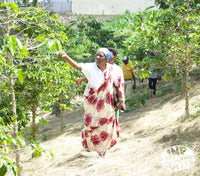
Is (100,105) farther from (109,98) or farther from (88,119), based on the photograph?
(88,119)

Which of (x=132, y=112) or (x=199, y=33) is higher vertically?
(x=199, y=33)

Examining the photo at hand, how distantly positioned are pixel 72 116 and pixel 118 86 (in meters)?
8.15

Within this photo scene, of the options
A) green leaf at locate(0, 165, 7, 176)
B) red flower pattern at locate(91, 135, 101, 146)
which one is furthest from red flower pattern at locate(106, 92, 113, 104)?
green leaf at locate(0, 165, 7, 176)

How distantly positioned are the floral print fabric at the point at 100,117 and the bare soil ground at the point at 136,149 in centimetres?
74

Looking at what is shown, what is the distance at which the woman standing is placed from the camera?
4098mm

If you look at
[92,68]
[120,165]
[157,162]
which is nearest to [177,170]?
[157,162]

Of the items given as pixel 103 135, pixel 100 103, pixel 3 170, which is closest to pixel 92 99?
pixel 100 103

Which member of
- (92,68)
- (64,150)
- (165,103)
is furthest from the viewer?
(165,103)

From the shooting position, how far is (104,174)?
4.79 metres

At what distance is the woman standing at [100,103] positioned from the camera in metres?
4.10

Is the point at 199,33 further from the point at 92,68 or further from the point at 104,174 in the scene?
the point at 104,174

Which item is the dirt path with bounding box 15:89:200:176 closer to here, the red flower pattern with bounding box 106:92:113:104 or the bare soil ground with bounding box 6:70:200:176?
the bare soil ground with bounding box 6:70:200:176

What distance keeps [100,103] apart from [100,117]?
0.69 ft

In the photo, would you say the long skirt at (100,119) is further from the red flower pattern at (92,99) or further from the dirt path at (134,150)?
the dirt path at (134,150)
